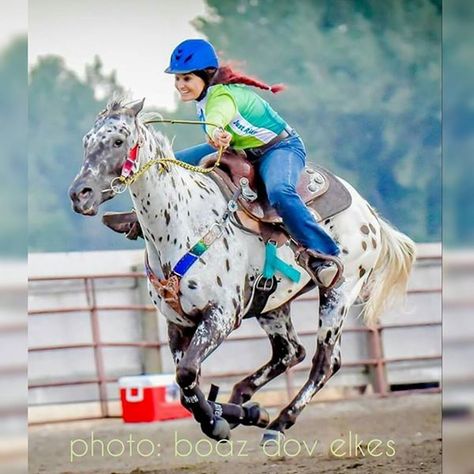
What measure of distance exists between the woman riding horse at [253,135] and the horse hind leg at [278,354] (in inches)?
9.8

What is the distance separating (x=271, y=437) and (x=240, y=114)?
50.6 inches

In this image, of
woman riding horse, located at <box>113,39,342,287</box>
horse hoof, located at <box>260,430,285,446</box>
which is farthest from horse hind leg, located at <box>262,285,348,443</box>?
woman riding horse, located at <box>113,39,342,287</box>

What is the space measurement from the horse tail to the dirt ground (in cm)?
39

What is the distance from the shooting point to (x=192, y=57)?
5285 mm

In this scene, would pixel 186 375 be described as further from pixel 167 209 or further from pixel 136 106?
pixel 136 106

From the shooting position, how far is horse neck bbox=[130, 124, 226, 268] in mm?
5004

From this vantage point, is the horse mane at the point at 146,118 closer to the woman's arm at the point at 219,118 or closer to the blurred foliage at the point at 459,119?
the woman's arm at the point at 219,118

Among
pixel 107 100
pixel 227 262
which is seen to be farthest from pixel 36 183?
pixel 227 262

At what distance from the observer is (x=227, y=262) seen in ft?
16.7

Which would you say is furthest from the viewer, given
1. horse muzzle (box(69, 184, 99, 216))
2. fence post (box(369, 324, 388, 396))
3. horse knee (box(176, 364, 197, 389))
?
fence post (box(369, 324, 388, 396))

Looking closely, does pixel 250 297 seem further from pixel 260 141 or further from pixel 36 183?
pixel 36 183

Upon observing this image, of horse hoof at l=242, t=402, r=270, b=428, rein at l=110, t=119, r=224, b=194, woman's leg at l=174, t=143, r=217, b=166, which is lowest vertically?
horse hoof at l=242, t=402, r=270, b=428

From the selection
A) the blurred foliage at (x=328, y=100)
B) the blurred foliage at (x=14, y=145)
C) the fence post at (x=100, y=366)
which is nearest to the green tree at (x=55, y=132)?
the blurred foliage at (x=328, y=100)

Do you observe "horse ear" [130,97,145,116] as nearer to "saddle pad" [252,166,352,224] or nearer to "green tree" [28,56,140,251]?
"green tree" [28,56,140,251]
